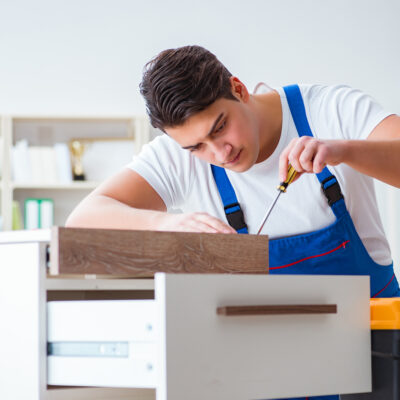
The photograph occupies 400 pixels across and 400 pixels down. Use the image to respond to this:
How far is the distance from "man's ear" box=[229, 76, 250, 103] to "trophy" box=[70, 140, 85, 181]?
2.66 meters

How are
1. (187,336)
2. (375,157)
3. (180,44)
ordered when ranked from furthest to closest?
(180,44)
(375,157)
(187,336)

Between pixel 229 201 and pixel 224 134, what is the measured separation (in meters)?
0.20

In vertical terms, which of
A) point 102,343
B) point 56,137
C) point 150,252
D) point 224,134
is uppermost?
point 56,137

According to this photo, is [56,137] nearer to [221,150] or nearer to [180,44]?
[180,44]

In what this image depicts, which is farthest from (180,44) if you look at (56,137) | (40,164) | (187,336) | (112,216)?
(187,336)

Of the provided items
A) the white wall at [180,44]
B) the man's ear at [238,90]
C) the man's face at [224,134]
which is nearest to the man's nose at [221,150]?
the man's face at [224,134]

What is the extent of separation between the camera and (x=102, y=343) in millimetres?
961

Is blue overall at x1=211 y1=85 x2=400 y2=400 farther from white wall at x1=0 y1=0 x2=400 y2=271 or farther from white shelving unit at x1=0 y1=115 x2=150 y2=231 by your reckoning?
white wall at x1=0 y1=0 x2=400 y2=271

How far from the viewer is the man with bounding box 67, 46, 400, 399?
125 cm

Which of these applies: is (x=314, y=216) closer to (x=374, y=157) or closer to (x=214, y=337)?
(x=374, y=157)

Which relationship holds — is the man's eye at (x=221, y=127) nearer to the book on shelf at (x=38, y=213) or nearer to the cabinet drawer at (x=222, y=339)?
the cabinet drawer at (x=222, y=339)

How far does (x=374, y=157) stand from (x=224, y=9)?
327 cm

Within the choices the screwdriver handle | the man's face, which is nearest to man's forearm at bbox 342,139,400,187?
the screwdriver handle

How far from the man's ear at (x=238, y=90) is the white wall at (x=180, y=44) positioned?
2817 millimetres
